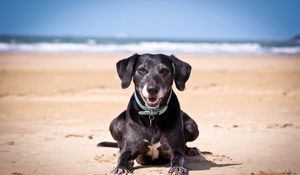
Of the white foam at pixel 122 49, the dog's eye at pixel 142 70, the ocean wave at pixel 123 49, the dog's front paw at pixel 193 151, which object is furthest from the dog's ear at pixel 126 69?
the white foam at pixel 122 49

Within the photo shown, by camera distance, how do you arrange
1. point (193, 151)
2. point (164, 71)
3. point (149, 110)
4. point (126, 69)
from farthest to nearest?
1. point (193, 151)
2. point (126, 69)
3. point (164, 71)
4. point (149, 110)

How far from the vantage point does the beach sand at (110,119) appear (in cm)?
671

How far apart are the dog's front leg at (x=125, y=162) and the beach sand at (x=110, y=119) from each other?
0.45 feet

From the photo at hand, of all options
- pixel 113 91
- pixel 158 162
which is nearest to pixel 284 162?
pixel 158 162

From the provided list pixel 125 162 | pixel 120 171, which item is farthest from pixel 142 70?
pixel 120 171

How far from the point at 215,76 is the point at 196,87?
3.38m

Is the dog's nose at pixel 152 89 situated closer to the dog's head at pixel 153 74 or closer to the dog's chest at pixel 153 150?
the dog's head at pixel 153 74

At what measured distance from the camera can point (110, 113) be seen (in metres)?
11.9

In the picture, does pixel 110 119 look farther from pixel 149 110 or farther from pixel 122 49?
pixel 122 49

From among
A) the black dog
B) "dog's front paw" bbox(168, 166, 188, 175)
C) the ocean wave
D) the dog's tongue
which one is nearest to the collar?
the black dog

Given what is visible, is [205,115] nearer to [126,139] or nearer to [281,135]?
[281,135]

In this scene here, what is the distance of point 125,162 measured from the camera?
6262mm

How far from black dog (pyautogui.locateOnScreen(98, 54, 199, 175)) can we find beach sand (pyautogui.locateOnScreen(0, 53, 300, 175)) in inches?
9.1

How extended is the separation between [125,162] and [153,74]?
1.18m
